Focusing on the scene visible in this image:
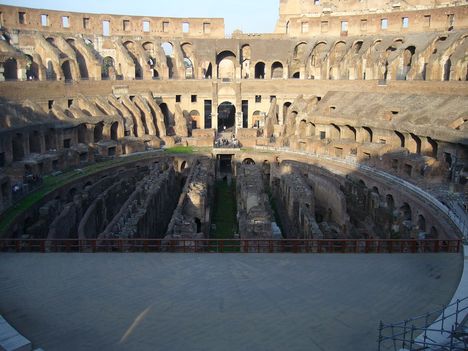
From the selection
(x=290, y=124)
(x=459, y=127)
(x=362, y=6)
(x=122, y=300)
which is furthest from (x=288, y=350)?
(x=362, y=6)

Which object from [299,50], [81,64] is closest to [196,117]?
[81,64]

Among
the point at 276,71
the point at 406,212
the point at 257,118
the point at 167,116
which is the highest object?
the point at 276,71

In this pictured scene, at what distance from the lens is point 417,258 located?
13445 mm

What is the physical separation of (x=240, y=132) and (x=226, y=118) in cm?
1195

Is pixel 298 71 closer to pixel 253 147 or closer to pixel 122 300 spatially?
pixel 253 147

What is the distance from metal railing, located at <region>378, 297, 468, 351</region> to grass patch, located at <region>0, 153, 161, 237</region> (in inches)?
577

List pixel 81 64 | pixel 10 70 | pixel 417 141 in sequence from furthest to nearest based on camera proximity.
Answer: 1. pixel 81 64
2. pixel 10 70
3. pixel 417 141

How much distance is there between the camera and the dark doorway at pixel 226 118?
4648cm

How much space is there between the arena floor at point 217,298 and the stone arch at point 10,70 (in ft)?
96.7

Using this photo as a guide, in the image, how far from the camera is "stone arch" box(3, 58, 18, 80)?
38.3m

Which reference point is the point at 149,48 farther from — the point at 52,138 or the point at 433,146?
the point at 433,146

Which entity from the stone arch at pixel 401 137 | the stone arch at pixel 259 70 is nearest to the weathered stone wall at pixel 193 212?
the stone arch at pixel 401 137

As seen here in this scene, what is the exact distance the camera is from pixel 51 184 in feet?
81.8

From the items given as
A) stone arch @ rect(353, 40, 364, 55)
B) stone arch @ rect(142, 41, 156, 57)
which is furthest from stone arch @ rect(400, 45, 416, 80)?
stone arch @ rect(142, 41, 156, 57)
